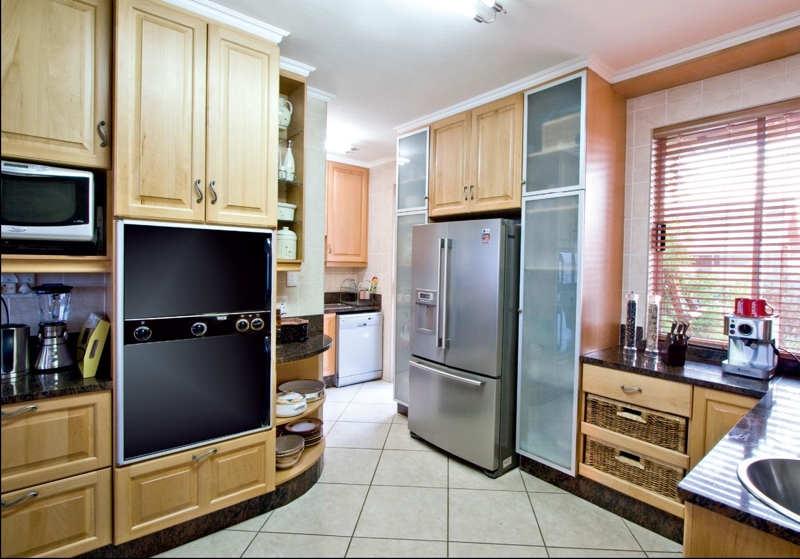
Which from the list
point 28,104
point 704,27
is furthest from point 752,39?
point 28,104

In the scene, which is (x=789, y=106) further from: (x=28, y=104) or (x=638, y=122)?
(x=28, y=104)

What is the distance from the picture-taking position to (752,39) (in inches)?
77.5

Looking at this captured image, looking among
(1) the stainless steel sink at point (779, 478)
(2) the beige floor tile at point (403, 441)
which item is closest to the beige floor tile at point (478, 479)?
(2) the beige floor tile at point (403, 441)

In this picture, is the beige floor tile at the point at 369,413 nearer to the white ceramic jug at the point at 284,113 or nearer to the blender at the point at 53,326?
the blender at the point at 53,326

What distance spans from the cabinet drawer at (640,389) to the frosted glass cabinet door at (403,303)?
1.42 metres

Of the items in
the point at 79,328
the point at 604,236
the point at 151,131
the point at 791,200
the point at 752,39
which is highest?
the point at 752,39

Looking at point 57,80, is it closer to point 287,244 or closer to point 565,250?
point 287,244

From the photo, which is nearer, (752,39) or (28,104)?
(28,104)

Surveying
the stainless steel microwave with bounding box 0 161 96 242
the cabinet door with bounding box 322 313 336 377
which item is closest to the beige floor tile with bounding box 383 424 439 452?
the cabinet door with bounding box 322 313 336 377

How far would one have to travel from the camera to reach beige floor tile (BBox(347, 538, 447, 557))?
38 cm

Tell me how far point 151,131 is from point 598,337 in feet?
8.21

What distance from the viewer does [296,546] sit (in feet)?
1.42

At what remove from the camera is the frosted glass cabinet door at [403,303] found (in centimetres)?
332

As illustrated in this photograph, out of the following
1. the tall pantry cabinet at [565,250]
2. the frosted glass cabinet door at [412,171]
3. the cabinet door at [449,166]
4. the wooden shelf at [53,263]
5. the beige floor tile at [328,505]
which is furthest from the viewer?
the frosted glass cabinet door at [412,171]
